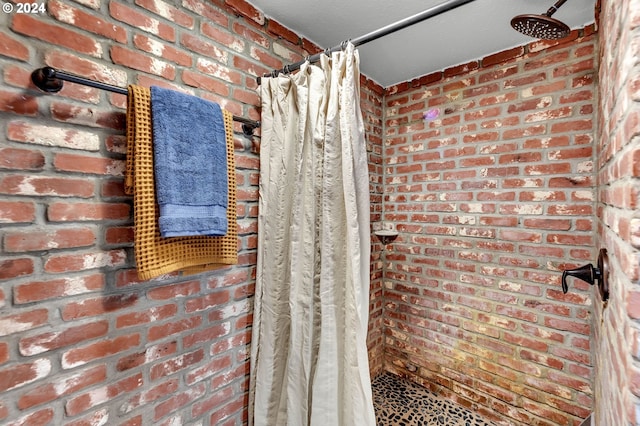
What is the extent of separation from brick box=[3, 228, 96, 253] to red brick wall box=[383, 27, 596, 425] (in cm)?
182

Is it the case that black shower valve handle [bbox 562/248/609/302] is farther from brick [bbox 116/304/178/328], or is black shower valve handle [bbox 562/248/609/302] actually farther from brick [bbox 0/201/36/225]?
brick [bbox 0/201/36/225]

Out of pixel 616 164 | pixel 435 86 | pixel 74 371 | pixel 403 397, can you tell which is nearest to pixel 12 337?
pixel 74 371

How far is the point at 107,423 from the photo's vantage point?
0.90 meters

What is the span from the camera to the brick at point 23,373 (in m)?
0.72

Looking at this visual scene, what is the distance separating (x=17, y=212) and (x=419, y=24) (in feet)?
5.82

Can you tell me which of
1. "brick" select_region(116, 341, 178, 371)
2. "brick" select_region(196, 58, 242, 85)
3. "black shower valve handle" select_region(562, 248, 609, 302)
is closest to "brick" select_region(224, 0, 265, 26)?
"brick" select_region(196, 58, 242, 85)

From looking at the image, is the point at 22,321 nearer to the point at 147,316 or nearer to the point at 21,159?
the point at 147,316

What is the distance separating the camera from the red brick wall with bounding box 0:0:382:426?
0.74 m

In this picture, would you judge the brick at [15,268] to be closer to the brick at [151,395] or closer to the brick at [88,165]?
the brick at [88,165]

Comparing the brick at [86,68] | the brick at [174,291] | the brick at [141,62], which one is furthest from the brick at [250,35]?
the brick at [174,291]

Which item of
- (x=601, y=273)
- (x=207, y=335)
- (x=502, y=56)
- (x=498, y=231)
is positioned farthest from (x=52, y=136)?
(x=502, y=56)

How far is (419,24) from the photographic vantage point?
4.63 ft

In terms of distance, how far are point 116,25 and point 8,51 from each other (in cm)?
30

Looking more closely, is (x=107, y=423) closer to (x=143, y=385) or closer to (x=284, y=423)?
(x=143, y=385)
